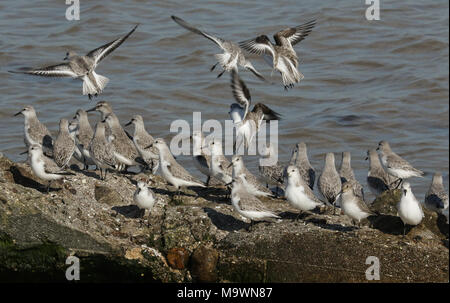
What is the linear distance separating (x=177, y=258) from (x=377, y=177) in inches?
173

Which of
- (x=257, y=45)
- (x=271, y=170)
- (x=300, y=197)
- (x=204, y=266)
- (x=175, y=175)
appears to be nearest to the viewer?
(x=204, y=266)

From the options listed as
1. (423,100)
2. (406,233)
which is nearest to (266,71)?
(423,100)

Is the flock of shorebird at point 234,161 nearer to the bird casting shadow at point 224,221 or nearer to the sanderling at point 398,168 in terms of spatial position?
the sanderling at point 398,168

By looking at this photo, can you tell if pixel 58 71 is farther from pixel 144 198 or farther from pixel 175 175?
pixel 144 198

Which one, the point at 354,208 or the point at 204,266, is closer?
the point at 204,266

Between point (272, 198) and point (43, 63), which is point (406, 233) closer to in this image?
point (272, 198)

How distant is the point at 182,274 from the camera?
8.34 meters

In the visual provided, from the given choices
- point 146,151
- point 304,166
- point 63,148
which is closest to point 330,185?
point 304,166

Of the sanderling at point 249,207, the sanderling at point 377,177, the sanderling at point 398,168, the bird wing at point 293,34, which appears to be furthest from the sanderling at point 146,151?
the bird wing at point 293,34

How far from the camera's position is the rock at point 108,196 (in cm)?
959

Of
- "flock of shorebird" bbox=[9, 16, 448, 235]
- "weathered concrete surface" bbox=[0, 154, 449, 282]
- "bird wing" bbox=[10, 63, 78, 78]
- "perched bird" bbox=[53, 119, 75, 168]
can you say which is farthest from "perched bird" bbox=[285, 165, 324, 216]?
"bird wing" bbox=[10, 63, 78, 78]

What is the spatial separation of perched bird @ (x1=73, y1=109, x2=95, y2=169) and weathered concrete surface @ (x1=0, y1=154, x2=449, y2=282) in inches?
86.4

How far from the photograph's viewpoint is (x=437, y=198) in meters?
11.3

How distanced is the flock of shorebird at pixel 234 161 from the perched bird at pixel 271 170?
1 centimetres
